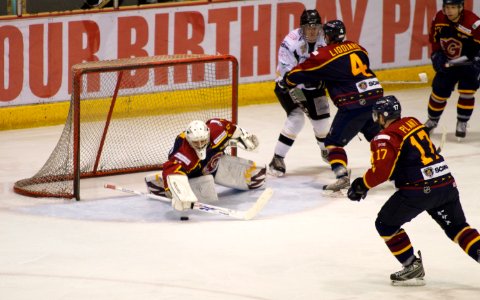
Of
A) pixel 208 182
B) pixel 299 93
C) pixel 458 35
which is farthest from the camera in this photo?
pixel 458 35

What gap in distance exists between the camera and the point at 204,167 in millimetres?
8055

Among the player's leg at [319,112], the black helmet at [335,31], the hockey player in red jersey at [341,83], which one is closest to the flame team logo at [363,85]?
the hockey player in red jersey at [341,83]

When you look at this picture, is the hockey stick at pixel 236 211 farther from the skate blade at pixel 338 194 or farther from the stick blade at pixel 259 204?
the skate blade at pixel 338 194

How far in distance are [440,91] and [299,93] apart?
163 centimetres

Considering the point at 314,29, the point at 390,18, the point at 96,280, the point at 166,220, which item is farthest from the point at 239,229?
the point at 390,18

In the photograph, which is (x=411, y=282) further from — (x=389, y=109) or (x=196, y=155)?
(x=196, y=155)

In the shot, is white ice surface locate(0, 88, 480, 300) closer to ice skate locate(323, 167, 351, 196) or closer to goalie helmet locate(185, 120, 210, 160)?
ice skate locate(323, 167, 351, 196)

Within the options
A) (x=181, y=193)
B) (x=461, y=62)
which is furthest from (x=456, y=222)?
(x=461, y=62)

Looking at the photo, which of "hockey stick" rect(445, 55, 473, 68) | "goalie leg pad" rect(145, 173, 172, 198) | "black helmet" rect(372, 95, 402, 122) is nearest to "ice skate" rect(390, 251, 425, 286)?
"black helmet" rect(372, 95, 402, 122)

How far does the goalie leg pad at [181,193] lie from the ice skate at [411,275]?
1537 mm

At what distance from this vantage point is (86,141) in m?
8.71

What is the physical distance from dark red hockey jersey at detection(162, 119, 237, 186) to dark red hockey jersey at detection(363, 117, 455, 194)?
1848mm

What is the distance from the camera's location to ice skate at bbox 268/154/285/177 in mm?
8961

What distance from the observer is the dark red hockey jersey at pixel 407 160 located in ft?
20.1
